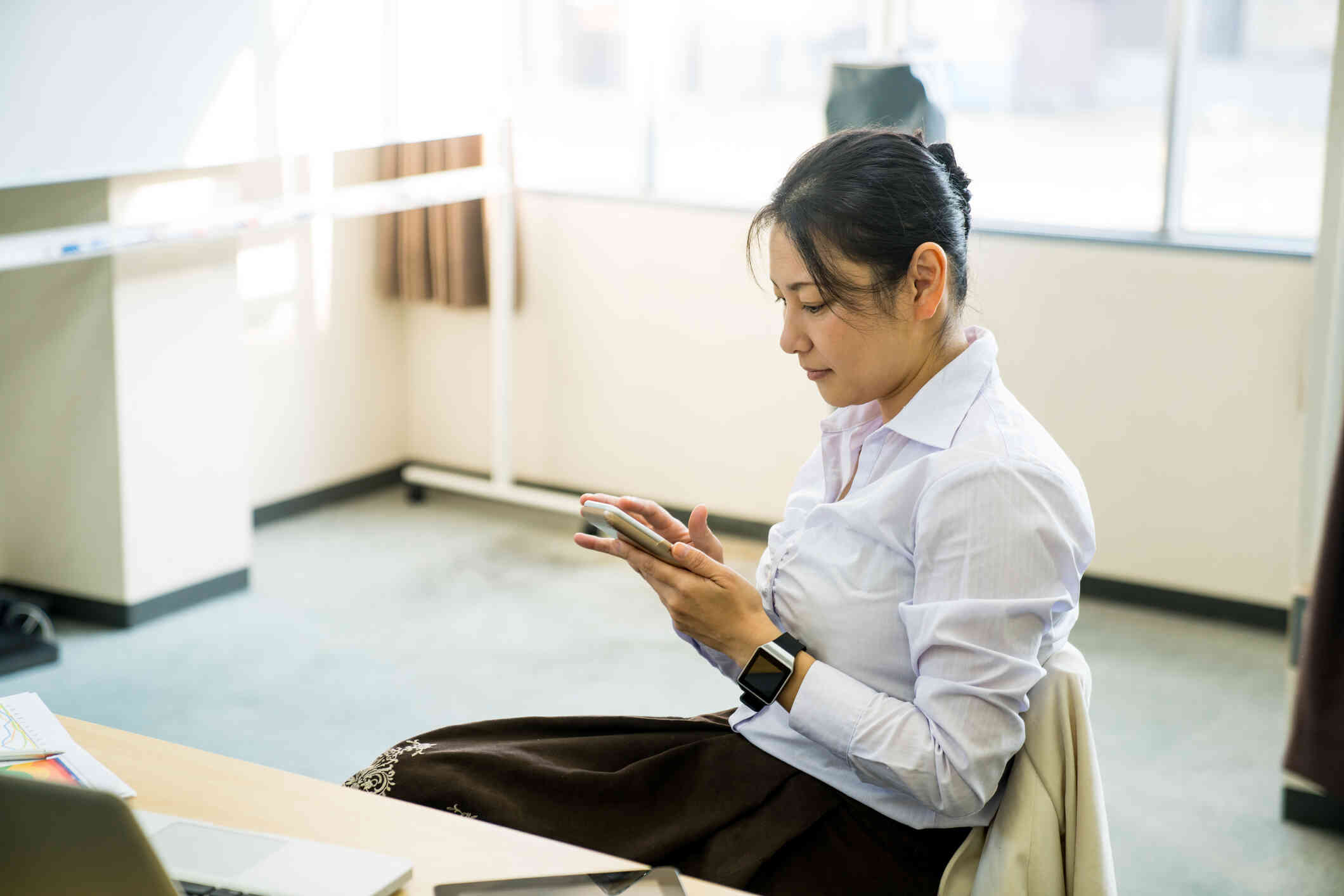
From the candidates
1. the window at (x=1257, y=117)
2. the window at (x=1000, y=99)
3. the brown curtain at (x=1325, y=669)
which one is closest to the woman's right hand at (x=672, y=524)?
the brown curtain at (x=1325, y=669)

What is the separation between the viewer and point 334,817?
118cm

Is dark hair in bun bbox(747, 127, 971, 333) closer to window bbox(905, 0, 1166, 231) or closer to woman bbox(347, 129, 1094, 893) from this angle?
woman bbox(347, 129, 1094, 893)

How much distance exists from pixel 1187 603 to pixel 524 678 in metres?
1.76

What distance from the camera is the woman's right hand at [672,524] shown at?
4.98 ft

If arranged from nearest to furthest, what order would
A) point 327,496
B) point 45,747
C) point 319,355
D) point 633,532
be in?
point 45,747 < point 633,532 < point 319,355 < point 327,496

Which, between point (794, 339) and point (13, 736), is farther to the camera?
point (794, 339)

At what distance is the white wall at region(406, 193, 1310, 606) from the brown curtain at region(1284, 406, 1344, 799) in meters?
1.81

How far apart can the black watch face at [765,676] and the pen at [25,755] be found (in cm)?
62

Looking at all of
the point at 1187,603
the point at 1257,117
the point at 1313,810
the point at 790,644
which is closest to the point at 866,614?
the point at 790,644

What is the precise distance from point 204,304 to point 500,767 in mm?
2416

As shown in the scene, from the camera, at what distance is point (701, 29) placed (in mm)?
4406

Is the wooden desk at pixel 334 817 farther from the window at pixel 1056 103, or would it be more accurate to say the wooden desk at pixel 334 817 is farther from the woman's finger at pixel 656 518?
the window at pixel 1056 103

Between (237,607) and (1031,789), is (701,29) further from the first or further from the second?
(1031,789)

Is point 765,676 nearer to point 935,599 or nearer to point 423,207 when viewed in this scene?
point 935,599
